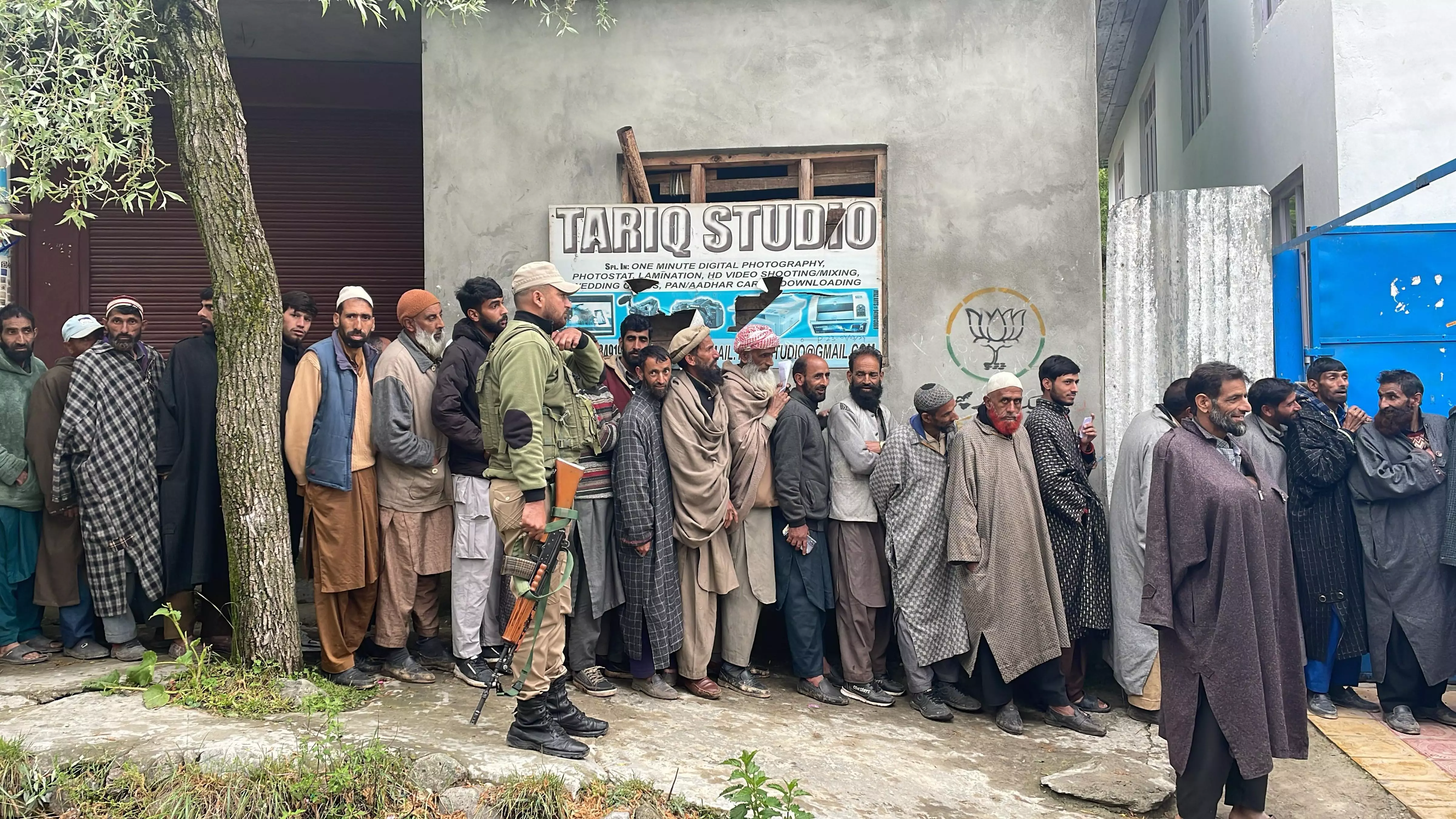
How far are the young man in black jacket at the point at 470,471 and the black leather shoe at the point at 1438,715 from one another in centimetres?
482

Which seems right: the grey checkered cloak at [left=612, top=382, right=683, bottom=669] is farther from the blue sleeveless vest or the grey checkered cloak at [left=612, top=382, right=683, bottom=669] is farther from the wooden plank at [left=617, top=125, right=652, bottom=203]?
the wooden plank at [left=617, top=125, right=652, bottom=203]

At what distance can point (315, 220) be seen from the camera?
841cm

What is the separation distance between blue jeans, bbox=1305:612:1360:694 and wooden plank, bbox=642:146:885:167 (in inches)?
148

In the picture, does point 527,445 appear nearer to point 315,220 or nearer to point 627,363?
point 627,363

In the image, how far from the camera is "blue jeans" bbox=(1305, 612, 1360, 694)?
5.72 metres

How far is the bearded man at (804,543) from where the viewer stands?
5637 millimetres

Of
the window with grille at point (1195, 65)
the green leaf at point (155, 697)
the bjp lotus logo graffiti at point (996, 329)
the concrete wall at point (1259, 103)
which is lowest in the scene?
the green leaf at point (155, 697)

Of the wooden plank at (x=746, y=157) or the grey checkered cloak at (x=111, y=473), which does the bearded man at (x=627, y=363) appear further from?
the grey checkered cloak at (x=111, y=473)

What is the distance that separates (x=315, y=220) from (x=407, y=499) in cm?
416

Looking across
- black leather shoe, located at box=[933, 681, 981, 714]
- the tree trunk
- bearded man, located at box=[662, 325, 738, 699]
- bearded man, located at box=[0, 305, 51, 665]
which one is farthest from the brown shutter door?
black leather shoe, located at box=[933, 681, 981, 714]

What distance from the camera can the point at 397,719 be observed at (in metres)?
4.48

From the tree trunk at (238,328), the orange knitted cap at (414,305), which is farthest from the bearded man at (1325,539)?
the tree trunk at (238,328)

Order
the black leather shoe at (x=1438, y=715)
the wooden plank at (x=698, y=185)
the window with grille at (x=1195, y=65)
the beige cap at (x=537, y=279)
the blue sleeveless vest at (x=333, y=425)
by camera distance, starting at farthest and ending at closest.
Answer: the window with grille at (x=1195, y=65)
the wooden plank at (x=698, y=185)
the black leather shoe at (x=1438, y=715)
the blue sleeveless vest at (x=333, y=425)
the beige cap at (x=537, y=279)

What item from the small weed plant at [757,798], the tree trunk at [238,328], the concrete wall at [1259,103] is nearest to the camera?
the small weed plant at [757,798]
